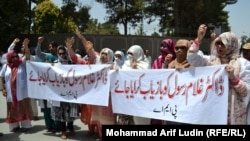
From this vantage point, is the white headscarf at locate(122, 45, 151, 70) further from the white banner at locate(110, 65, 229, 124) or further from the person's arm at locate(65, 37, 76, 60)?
the person's arm at locate(65, 37, 76, 60)

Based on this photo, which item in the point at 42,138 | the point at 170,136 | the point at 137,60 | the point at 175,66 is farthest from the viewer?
the point at 42,138

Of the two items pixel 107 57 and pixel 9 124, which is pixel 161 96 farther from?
pixel 9 124

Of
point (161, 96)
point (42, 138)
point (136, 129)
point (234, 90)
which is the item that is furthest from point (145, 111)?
point (42, 138)

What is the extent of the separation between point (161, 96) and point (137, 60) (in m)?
0.82

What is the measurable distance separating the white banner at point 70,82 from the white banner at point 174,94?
0.27 meters

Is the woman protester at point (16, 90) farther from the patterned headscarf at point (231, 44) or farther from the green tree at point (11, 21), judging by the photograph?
the green tree at point (11, 21)

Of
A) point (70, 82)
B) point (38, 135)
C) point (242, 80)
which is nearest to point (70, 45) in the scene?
point (70, 82)

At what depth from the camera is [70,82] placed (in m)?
5.98

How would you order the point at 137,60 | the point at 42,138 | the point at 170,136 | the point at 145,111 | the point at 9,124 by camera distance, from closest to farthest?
1. the point at 170,136
2. the point at 145,111
3. the point at 137,60
4. the point at 42,138
5. the point at 9,124

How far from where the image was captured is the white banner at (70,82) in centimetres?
547

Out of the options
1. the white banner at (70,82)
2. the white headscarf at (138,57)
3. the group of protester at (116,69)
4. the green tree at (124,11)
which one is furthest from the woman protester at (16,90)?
the green tree at (124,11)

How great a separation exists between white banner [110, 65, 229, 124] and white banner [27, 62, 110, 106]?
0.27 metres

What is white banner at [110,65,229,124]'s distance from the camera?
3877 mm

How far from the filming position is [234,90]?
3.69 metres
